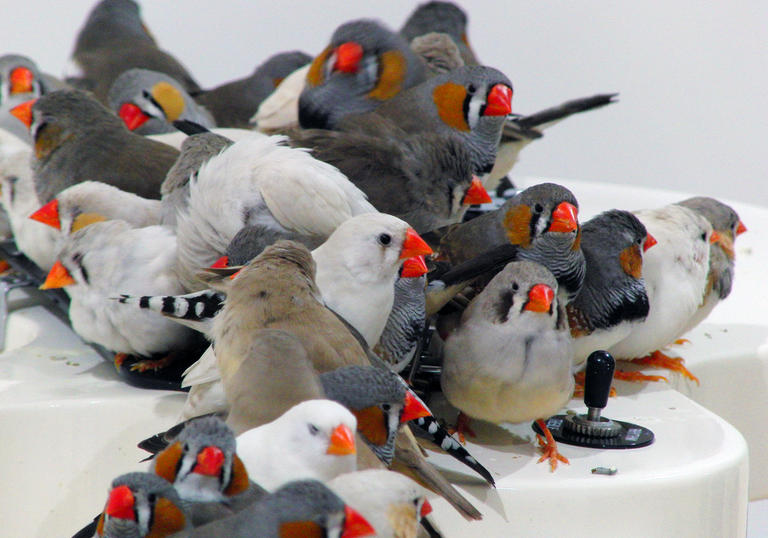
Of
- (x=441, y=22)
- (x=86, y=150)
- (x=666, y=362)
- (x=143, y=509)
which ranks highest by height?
(x=441, y=22)

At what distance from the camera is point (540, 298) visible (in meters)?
1.07

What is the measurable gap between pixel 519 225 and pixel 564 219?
59 millimetres

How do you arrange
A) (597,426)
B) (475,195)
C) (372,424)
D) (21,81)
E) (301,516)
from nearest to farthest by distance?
(301,516) < (372,424) < (597,426) < (475,195) < (21,81)

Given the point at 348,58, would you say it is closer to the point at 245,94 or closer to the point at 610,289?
the point at 245,94

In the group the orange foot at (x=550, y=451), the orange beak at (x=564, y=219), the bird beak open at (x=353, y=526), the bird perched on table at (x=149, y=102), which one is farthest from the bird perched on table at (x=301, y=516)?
the bird perched on table at (x=149, y=102)

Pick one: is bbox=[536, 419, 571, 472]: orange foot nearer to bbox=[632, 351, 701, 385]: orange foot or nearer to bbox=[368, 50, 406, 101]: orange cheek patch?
bbox=[632, 351, 701, 385]: orange foot

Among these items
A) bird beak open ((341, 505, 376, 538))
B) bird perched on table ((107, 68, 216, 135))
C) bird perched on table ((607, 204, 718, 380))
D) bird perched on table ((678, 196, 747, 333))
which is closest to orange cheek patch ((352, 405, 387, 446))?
bird beak open ((341, 505, 376, 538))

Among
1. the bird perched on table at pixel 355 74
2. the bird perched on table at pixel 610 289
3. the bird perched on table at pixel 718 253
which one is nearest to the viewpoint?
the bird perched on table at pixel 610 289

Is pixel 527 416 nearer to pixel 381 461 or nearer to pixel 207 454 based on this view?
pixel 381 461

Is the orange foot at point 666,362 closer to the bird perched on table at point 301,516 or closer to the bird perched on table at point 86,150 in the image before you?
the bird perched on table at point 86,150

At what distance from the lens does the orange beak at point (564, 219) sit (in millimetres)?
1188

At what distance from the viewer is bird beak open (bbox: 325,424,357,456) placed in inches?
29.4

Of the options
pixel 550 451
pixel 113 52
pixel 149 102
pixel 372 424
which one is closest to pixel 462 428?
pixel 550 451

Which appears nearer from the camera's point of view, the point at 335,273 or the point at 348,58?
the point at 335,273
